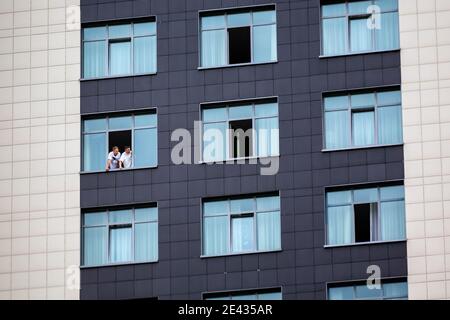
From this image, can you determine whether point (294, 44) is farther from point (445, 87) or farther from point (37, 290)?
point (37, 290)

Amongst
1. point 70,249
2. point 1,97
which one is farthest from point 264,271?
point 1,97

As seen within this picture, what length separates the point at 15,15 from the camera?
8200cm

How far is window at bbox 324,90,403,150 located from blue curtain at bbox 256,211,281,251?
3229 mm

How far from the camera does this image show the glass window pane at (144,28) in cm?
8106

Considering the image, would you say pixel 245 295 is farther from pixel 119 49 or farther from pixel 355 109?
pixel 119 49

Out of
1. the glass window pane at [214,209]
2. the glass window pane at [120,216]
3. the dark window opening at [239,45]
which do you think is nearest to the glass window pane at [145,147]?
the glass window pane at [120,216]

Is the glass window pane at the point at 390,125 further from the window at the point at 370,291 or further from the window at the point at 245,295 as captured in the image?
the window at the point at 245,295

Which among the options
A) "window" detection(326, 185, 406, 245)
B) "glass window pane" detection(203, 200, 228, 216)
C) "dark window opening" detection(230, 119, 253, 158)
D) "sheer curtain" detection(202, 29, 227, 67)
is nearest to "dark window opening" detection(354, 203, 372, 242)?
"window" detection(326, 185, 406, 245)

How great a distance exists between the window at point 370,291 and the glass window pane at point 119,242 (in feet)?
25.8

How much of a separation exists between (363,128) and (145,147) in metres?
8.00

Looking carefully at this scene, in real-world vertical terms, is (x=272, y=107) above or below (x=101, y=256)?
above

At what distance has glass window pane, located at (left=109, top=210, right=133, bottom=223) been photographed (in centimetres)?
7956

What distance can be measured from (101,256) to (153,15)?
9127 mm
